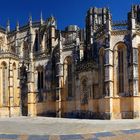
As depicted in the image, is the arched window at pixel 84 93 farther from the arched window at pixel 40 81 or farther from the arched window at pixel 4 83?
the arched window at pixel 4 83

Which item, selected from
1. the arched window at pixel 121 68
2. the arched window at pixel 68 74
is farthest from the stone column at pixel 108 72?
the arched window at pixel 68 74

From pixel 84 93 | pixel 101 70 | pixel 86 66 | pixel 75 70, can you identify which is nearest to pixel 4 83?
pixel 75 70

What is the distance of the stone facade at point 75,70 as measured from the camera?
34.4 metres

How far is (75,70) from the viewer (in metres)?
42.2

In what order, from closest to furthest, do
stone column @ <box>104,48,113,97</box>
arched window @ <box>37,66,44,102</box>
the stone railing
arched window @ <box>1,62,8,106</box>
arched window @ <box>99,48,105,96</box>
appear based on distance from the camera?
stone column @ <box>104,48,113,97</box>
arched window @ <box>99,48,105,96</box>
the stone railing
arched window @ <box>1,62,8,106</box>
arched window @ <box>37,66,44,102</box>

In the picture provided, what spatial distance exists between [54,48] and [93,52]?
11.0 metres

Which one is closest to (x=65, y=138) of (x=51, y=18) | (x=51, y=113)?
(x=51, y=113)

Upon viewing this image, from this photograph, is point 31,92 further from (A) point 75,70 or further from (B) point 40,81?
(A) point 75,70

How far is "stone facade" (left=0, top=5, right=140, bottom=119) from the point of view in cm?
3444

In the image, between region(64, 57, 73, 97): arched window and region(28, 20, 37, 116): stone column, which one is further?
region(28, 20, 37, 116): stone column

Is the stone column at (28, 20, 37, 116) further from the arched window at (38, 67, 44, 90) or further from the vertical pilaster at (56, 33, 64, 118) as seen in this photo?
the vertical pilaster at (56, 33, 64, 118)

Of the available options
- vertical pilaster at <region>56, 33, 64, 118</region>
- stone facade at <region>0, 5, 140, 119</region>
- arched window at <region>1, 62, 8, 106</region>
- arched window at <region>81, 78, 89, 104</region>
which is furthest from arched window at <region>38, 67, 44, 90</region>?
arched window at <region>81, 78, 89, 104</region>

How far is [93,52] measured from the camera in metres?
38.9

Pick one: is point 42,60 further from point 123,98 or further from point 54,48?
point 123,98
